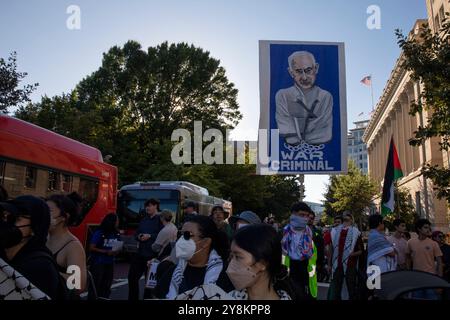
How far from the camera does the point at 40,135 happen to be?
1046 cm

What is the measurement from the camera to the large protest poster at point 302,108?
4441 millimetres

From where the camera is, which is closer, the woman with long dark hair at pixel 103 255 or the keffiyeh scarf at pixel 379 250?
the keffiyeh scarf at pixel 379 250

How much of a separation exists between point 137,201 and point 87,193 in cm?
471

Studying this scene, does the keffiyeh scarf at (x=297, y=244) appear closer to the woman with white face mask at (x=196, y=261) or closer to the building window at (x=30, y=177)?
the woman with white face mask at (x=196, y=261)

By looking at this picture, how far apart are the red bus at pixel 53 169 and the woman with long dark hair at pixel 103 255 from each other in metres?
1.06

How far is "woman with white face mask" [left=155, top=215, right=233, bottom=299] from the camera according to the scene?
10.8 ft

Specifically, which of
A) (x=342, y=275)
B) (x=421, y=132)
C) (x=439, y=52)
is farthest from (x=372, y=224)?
(x=439, y=52)

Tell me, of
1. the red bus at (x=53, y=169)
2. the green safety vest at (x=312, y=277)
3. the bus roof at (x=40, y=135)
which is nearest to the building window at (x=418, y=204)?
the red bus at (x=53, y=169)

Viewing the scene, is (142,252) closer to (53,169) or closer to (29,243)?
(53,169)

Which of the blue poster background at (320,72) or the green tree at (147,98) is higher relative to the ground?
the green tree at (147,98)

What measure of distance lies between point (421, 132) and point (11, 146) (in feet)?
29.3

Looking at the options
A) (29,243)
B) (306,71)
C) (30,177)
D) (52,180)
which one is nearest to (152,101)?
(52,180)
